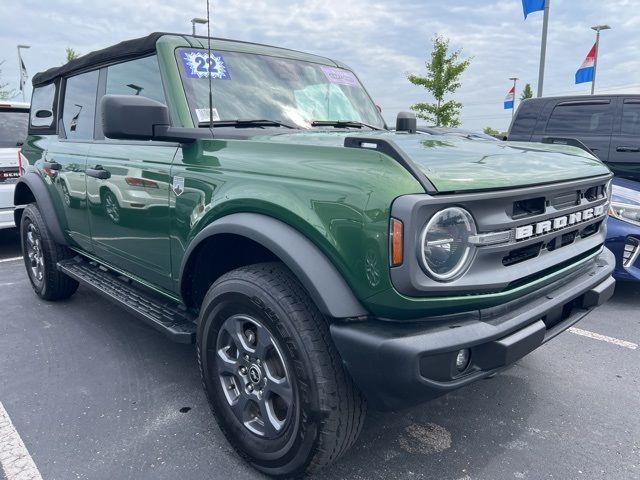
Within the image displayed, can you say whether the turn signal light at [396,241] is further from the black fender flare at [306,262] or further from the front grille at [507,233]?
the black fender flare at [306,262]

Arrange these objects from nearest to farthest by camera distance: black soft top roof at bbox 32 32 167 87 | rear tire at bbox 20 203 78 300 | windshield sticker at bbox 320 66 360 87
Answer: black soft top roof at bbox 32 32 167 87 < windshield sticker at bbox 320 66 360 87 < rear tire at bbox 20 203 78 300

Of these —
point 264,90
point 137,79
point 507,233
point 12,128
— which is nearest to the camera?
point 507,233

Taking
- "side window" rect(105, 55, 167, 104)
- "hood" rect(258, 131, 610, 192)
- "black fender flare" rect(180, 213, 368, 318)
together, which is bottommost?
"black fender flare" rect(180, 213, 368, 318)

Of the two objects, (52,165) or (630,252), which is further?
(630,252)

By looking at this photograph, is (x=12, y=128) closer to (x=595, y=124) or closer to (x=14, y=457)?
(x=14, y=457)

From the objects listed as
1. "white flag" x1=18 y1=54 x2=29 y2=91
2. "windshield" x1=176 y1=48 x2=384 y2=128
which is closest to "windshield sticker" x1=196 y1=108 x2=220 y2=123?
"windshield" x1=176 y1=48 x2=384 y2=128

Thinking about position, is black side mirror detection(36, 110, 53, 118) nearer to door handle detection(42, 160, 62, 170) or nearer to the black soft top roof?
the black soft top roof

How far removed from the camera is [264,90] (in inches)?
116

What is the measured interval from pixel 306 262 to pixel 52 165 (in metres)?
3.05

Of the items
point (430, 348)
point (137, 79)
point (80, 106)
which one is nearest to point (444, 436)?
point (430, 348)

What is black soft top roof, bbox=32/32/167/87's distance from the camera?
115 inches

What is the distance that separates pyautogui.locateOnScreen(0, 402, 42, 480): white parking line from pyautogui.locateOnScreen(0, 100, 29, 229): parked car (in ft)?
12.9

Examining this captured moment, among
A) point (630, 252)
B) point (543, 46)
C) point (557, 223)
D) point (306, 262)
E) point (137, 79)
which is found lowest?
point (630, 252)

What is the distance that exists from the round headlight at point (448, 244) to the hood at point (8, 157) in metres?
5.77
